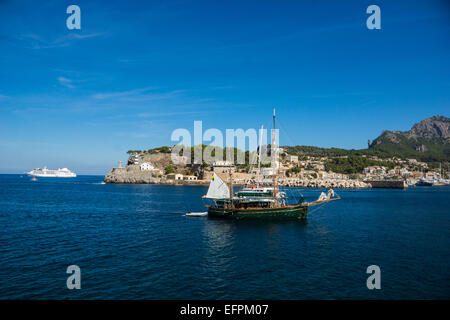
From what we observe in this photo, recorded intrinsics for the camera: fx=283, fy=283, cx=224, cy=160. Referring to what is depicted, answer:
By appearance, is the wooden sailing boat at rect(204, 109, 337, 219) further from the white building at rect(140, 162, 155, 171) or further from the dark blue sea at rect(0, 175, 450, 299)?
the white building at rect(140, 162, 155, 171)

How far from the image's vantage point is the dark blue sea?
50.8ft

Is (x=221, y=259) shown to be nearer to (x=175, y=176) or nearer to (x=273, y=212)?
(x=273, y=212)

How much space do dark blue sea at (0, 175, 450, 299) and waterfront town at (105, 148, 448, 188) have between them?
98.8m

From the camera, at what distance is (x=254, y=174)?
6078 inches

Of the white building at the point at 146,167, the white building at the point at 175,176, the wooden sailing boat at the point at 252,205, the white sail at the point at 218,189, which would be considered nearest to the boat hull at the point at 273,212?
the wooden sailing boat at the point at 252,205

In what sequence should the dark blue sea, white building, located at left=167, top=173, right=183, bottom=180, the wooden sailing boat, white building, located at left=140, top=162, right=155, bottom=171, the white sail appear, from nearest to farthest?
the dark blue sea < the wooden sailing boat < the white sail < white building, located at left=167, top=173, right=183, bottom=180 < white building, located at left=140, top=162, right=155, bottom=171

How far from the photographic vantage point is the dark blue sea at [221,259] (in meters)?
15.5

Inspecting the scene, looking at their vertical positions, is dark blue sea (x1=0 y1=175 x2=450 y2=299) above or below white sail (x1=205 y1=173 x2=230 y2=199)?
below

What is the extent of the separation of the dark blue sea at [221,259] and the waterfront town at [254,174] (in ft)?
324

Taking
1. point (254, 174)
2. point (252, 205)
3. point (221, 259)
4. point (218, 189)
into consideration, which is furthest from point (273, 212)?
point (254, 174)

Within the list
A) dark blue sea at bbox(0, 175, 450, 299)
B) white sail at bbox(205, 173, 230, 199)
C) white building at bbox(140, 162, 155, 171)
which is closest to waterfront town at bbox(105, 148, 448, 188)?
white building at bbox(140, 162, 155, 171)

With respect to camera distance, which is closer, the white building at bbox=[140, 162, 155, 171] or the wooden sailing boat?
the wooden sailing boat
